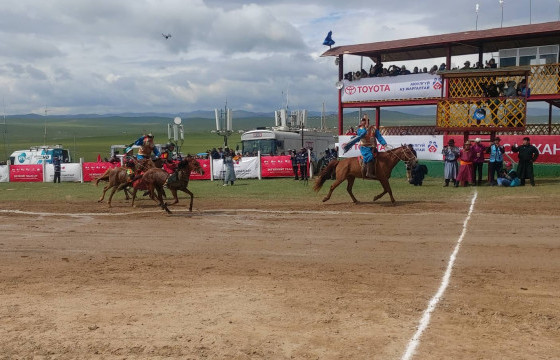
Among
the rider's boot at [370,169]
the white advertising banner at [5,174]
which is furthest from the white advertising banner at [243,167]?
the rider's boot at [370,169]

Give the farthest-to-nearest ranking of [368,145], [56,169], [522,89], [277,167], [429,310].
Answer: [56,169] → [277,167] → [522,89] → [368,145] → [429,310]

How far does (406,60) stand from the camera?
1538 inches

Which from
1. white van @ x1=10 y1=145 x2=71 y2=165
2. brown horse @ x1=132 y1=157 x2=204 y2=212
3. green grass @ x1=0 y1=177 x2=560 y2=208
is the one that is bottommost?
green grass @ x1=0 y1=177 x2=560 y2=208

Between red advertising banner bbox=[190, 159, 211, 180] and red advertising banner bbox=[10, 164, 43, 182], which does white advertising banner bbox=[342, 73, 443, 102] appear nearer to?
red advertising banner bbox=[190, 159, 211, 180]

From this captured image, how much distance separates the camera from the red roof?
28766 mm

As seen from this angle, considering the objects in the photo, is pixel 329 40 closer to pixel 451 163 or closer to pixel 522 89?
pixel 522 89

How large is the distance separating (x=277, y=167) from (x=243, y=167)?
77.2 inches

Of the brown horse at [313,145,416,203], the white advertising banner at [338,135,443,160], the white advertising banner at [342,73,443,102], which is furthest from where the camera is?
the white advertising banner at [342,73,443,102]

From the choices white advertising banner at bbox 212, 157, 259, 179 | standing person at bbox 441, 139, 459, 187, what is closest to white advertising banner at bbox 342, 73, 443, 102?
white advertising banner at bbox 212, 157, 259, 179

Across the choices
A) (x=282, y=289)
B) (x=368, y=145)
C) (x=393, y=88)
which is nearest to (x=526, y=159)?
(x=368, y=145)

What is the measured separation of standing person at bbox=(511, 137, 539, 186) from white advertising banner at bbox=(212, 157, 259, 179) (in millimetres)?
14088

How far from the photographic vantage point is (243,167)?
3234 cm

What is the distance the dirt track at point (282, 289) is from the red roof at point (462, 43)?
17366 mm

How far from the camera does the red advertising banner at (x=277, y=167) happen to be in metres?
31.6
